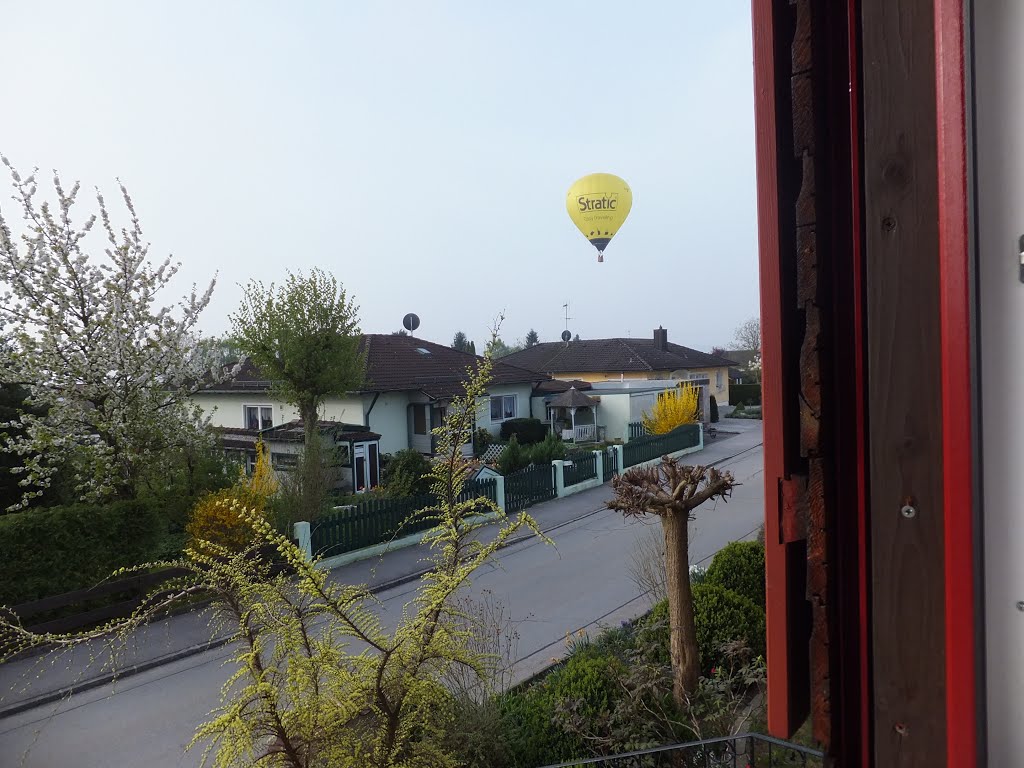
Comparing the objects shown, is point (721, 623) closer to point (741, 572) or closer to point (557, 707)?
point (741, 572)

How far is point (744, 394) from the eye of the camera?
4019 centimetres

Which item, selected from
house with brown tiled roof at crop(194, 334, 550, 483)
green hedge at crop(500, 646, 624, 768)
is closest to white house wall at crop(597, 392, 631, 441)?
house with brown tiled roof at crop(194, 334, 550, 483)

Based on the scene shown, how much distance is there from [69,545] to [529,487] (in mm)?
9246

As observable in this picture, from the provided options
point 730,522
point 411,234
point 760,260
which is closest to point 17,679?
point 760,260

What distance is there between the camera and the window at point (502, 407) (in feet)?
77.6

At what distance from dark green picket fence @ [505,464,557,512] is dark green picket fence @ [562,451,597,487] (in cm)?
54

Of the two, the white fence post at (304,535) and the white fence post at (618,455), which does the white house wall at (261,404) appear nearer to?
the white fence post at (618,455)

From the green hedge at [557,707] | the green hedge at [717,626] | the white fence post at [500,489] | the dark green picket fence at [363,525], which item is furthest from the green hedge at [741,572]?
the white fence post at [500,489]

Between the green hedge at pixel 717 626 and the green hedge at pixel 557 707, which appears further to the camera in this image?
the green hedge at pixel 717 626

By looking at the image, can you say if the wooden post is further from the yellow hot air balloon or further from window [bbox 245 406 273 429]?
the yellow hot air balloon

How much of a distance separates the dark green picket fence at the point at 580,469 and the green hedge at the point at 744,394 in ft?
77.1

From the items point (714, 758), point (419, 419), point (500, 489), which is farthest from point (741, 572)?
point (419, 419)

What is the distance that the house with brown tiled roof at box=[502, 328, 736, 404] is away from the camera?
35.6 m

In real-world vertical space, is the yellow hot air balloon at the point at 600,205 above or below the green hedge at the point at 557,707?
above
